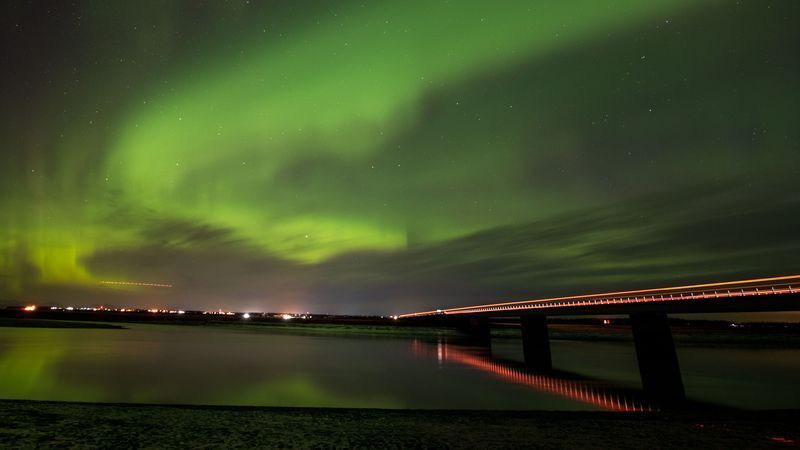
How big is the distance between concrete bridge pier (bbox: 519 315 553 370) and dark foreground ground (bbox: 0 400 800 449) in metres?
43.1

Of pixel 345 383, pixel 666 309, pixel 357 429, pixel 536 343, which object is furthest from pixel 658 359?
pixel 357 429

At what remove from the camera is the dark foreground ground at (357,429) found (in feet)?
38.0

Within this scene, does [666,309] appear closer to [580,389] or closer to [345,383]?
[580,389]

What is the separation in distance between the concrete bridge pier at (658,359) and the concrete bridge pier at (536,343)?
1608cm

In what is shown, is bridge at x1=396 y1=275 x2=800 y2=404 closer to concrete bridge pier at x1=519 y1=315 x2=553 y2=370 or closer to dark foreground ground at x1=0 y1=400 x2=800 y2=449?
concrete bridge pier at x1=519 y1=315 x2=553 y2=370

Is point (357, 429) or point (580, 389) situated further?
point (580, 389)

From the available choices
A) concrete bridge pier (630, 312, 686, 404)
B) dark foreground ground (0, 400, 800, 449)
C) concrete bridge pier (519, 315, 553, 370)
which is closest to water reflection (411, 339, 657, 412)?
concrete bridge pier (630, 312, 686, 404)

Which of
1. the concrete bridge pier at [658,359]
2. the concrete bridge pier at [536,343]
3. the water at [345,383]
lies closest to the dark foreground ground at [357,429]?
the water at [345,383]

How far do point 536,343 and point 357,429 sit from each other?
54.0m

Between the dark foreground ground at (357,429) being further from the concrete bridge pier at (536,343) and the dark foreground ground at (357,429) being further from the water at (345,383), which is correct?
the concrete bridge pier at (536,343)

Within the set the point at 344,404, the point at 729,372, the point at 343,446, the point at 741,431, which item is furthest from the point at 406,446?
the point at 729,372

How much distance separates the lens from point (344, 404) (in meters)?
28.2

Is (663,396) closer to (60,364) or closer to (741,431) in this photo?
(741,431)

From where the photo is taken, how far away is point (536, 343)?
205 feet
